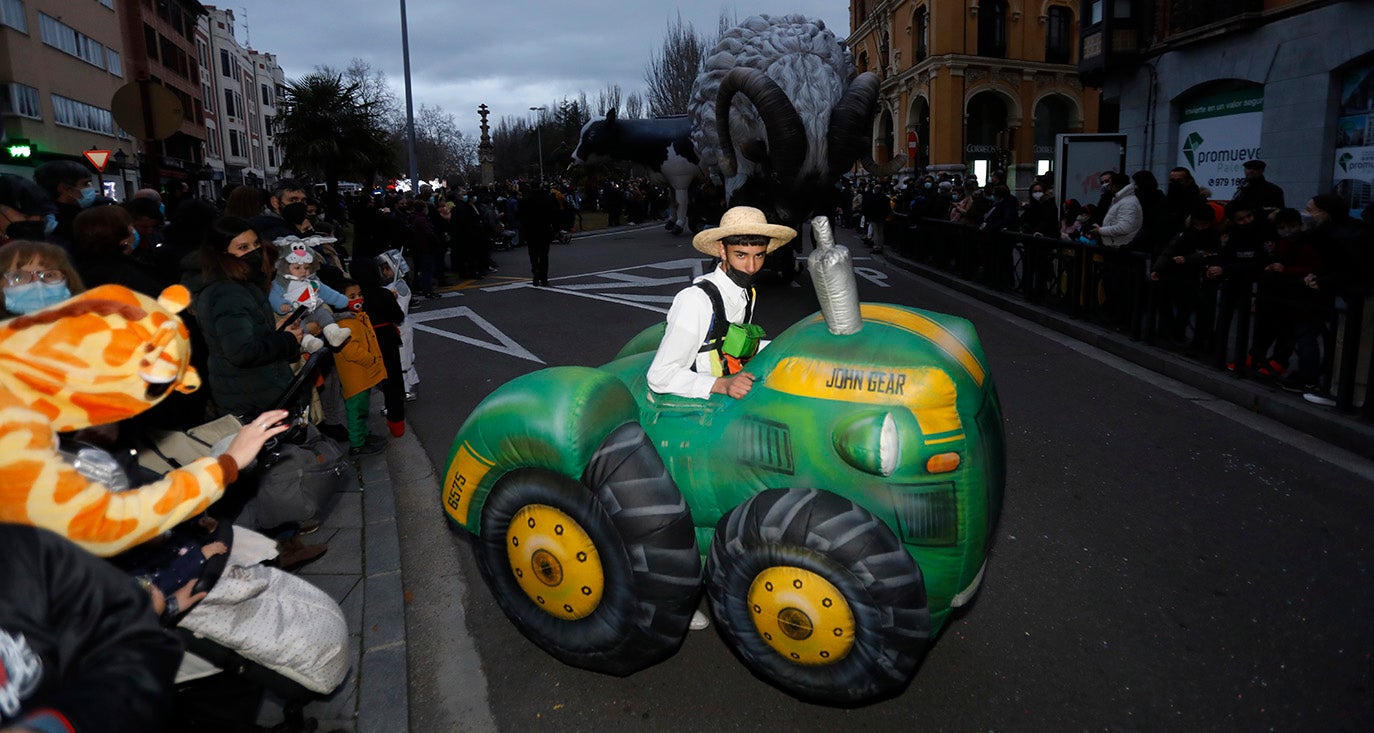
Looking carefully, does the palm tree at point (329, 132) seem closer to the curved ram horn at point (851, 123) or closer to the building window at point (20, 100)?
the building window at point (20, 100)

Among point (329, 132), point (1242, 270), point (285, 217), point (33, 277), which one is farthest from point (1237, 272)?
point (329, 132)

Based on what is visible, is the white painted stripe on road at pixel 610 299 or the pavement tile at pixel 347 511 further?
the white painted stripe on road at pixel 610 299

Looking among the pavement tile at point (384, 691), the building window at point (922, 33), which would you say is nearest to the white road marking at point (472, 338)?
the pavement tile at point (384, 691)

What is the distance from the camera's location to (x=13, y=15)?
29.0 m

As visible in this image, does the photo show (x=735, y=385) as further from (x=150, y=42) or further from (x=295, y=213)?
(x=150, y=42)

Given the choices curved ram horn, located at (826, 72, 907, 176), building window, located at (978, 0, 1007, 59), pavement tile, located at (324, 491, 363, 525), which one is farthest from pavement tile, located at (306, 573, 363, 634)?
building window, located at (978, 0, 1007, 59)

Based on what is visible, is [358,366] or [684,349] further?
[358,366]

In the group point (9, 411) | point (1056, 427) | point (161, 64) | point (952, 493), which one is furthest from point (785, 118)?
point (161, 64)

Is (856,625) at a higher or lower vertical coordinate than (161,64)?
lower

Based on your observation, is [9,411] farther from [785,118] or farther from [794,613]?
[785,118]

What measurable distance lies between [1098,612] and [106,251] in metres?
5.14

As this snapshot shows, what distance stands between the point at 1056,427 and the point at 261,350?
208 inches

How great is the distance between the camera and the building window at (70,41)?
31.6 metres

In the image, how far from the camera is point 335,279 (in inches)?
237
